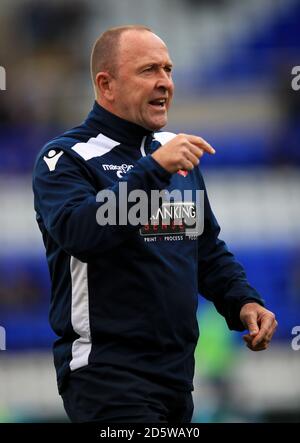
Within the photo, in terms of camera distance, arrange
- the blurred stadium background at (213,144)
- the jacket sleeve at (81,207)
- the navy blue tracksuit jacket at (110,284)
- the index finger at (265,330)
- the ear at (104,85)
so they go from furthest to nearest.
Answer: the blurred stadium background at (213,144) → the ear at (104,85) → the index finger at (265,330) → the navy blue tracksuit jacket at (110,284) → the jacket sleeve at (81,207)

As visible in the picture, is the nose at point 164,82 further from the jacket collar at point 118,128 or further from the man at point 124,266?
the jacket collar at point 118,128

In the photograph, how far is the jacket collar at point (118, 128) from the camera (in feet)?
7.13

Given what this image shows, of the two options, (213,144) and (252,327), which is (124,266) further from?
(213,144)

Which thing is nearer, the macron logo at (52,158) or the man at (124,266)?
the man at (124,266)

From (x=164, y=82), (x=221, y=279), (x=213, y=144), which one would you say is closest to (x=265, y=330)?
(x=221, y=279)

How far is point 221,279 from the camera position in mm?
2322

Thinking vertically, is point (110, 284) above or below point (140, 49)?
below

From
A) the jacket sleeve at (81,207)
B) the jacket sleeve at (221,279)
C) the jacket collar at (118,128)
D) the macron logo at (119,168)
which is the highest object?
the jacket collar at (118,128)

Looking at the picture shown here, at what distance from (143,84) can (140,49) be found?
9 cm

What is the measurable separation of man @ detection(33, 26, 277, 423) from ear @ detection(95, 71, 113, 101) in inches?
0.4

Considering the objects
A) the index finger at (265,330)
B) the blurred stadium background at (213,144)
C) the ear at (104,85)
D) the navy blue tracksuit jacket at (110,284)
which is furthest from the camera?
the blurred stadium background at (213,144)

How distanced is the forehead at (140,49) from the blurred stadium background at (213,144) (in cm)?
280

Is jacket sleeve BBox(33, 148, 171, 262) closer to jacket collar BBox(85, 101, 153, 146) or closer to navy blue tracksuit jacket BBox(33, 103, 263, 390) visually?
navy blue tracksuit jacket BBox(33, 103, 263, 390)

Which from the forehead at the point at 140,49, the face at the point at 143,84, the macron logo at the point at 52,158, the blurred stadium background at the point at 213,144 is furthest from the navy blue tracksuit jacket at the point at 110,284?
the blurred stadium background at the point at 213,144
